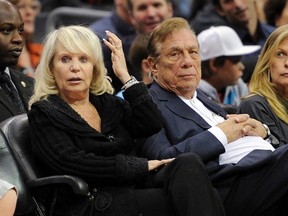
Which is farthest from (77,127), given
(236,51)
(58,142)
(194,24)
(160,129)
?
(194,24)

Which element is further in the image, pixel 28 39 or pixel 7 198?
pixel 28 39

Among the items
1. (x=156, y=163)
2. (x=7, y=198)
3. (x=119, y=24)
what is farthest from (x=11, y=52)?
(x=119, y=24)

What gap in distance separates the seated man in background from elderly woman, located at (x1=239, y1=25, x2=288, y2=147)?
131 centimetres

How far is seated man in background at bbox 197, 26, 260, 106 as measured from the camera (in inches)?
312

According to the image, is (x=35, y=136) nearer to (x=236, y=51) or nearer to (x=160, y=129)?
(x=160, y=129)

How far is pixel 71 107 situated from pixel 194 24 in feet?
12.2

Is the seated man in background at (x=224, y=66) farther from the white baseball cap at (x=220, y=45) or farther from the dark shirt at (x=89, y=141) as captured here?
the dark shirt at (x=89, y=141)

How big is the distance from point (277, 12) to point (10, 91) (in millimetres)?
3417

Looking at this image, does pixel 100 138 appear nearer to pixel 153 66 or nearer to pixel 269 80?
pixel 153 66

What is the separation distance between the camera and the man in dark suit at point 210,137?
18.5 ft

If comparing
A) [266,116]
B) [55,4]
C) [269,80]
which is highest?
Answer: [269,80]

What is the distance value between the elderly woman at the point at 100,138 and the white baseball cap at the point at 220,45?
81.1 inches

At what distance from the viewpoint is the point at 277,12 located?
912 cm

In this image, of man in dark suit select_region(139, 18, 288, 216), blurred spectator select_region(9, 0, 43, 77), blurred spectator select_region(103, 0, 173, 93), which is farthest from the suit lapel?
blurred spectator select_region(9, 0, 43, 77)
